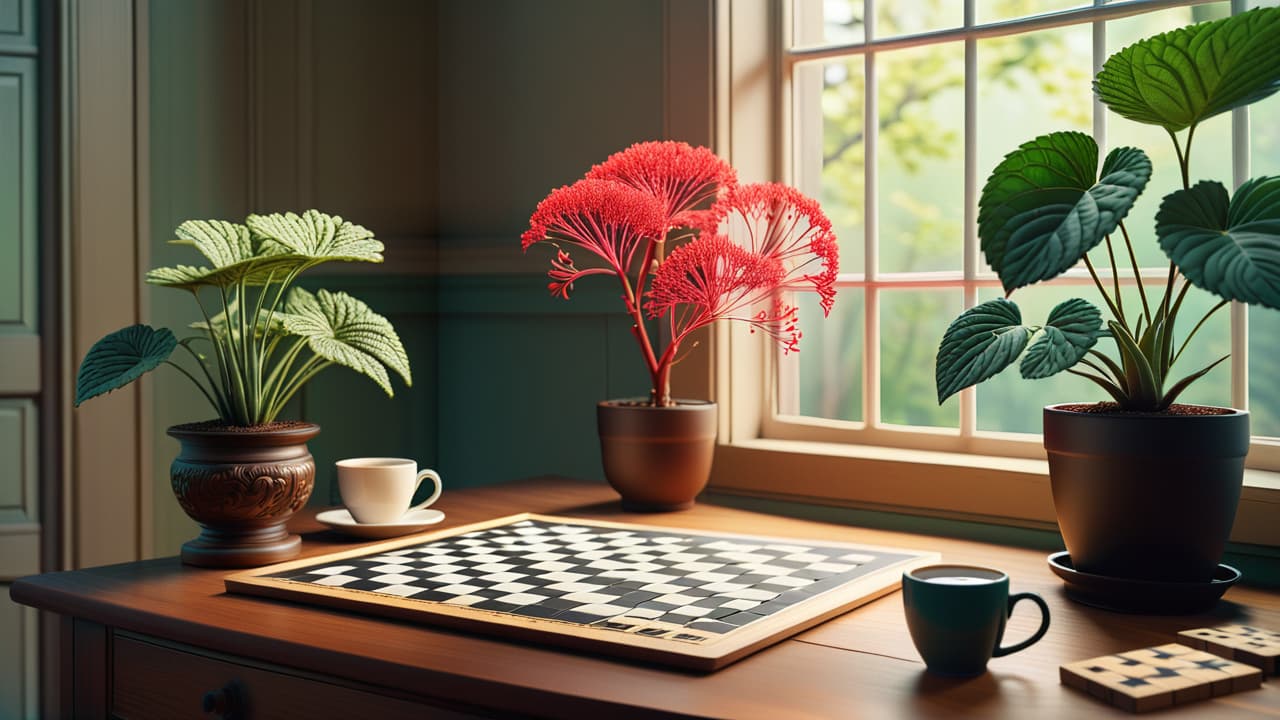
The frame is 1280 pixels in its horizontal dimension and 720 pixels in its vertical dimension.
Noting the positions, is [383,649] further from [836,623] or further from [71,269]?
[71,269]

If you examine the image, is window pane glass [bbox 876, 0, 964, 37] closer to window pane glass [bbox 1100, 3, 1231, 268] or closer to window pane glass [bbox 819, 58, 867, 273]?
window pane glass [bbox 819, 58, 867, 273]

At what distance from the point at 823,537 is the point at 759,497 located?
0.44 metres

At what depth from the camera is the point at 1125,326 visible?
124 centimetres

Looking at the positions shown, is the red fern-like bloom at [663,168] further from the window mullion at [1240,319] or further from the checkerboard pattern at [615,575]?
the window mullion at [1240,319]

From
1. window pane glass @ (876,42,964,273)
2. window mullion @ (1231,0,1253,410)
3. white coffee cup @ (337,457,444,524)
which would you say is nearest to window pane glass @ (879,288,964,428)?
window pane glass @ (876,42,964,273)

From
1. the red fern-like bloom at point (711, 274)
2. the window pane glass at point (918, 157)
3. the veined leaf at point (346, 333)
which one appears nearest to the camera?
the veined leaf at point (346, 333)

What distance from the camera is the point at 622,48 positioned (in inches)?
89.7

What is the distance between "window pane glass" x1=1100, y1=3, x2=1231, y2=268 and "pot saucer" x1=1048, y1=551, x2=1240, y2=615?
397mm

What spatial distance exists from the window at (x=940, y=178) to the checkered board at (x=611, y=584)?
602 mm

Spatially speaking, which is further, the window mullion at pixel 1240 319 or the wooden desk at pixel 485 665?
the window mullion at pixel 1240 319

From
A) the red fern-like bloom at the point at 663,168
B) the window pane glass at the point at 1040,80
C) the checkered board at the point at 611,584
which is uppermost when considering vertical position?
the window pane glass at the point at 1040,80

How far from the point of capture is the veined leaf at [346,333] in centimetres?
139

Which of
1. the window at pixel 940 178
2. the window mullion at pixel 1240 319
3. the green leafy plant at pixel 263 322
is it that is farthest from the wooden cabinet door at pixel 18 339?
the window mullion at pixel 1240 319

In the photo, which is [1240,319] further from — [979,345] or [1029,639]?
[1029,639]
